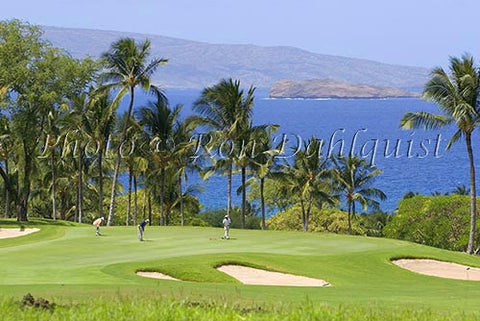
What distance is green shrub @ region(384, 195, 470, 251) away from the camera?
73.7 m

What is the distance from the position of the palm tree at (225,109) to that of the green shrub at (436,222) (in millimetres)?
19450

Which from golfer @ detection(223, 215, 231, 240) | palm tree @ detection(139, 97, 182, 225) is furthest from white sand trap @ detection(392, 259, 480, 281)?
palm tree @ detection(139, 97, 182, 225)

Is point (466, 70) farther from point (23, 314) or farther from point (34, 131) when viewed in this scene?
point (23, 314)

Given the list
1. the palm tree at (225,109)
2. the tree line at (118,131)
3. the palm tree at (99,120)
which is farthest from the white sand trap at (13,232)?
the palm tree at (225,109)

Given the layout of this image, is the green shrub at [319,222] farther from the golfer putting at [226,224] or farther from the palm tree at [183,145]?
the golfer putting at [226,224]

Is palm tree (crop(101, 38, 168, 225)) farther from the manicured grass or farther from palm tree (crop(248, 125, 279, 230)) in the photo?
the manicured grass

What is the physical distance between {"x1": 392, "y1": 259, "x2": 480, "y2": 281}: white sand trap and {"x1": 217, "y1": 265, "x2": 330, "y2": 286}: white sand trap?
753 centimetres

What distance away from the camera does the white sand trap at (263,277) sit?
30.9 metres

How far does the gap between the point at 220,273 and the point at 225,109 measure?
120ft

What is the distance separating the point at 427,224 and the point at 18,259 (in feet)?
162

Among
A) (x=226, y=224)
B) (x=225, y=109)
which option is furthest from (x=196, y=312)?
(x=225, y=109)

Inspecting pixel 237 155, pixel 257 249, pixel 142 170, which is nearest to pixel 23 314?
pixel 257 249

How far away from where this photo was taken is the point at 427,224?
75.3 m

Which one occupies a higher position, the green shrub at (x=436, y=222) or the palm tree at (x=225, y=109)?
the palm tree at (x=225, y=109)
